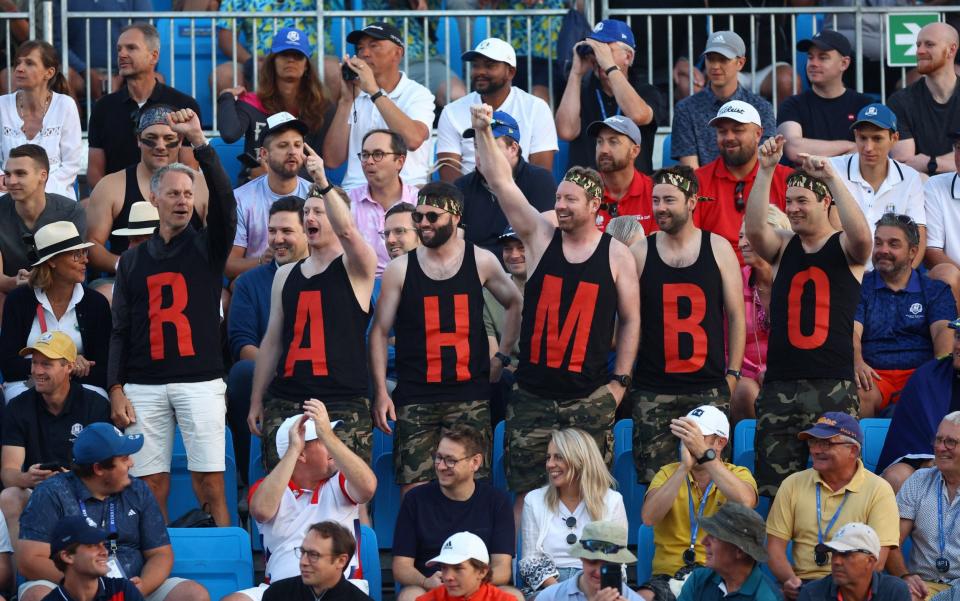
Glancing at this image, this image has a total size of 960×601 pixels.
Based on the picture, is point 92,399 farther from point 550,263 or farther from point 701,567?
point 701,567

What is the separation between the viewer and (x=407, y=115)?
11.0 meters

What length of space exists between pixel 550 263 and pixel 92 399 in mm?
2460

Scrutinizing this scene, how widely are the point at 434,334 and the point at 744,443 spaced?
1724 mm

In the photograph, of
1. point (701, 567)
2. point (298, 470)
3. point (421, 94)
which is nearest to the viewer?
point (701, 567)

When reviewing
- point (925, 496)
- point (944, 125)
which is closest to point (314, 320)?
point (925, 496)

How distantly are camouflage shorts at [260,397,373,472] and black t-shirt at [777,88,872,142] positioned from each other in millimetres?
4466

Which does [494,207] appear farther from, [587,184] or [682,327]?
[682,327]

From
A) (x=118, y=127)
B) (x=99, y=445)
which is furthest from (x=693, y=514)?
(x=118, y=127)

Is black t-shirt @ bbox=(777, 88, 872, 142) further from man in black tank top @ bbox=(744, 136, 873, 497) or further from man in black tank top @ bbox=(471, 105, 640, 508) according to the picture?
man in black tank top @ bbox=(471, 105, 640, 508)

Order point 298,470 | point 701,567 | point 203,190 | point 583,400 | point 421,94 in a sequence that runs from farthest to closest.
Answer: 1. point 421,94
2. point 203,190
3. point 583,400
4. point 298,470
5. point 701,567

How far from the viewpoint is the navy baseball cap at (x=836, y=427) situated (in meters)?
7.77

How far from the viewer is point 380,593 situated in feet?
25.7

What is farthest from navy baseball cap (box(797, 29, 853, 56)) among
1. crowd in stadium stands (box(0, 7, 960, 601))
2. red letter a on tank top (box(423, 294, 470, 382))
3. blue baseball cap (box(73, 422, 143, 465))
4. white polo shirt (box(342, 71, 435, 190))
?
blue baseball cap (box(73, 422, 143, 465))

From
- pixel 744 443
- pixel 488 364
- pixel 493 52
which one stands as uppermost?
pixel 493 52
